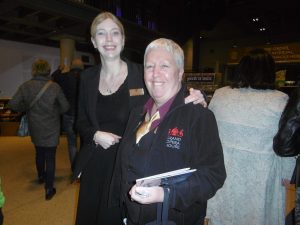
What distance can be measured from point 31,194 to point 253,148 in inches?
121

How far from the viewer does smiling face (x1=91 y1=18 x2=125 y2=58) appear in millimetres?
1633

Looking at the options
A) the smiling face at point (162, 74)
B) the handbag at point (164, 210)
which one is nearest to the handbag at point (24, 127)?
the smiling face at point (162, 74)

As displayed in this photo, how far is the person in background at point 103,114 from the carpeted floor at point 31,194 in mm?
1435

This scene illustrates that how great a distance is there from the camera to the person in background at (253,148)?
173 cm

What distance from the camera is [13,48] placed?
9.33 meters

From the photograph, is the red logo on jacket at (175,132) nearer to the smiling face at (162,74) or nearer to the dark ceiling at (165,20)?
the smiling face at (162,74)

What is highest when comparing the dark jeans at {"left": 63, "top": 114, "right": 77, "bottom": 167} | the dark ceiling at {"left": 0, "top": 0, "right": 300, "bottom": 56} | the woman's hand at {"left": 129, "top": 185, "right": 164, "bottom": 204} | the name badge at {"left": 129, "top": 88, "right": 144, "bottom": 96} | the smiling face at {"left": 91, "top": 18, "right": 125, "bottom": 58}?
the dark ceiling at {"left": 0, "top": 0, "right": 300, "bottom": 56}

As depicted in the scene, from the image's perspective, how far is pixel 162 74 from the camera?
1217 millimetres

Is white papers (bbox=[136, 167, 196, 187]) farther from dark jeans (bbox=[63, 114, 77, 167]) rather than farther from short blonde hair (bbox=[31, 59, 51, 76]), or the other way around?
dark jeans (bbox=[63, 114, 77, 167])

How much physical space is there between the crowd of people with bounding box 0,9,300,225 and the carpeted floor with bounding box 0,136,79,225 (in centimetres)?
154

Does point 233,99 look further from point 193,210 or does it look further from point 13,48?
point 13,48

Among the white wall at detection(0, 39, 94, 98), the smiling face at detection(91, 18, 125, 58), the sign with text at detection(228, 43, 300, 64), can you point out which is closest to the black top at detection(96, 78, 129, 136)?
the smiling face at detection(91, 18, 125, 58)

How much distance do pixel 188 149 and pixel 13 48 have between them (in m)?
9.91

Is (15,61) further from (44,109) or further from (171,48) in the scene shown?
(171,48)
